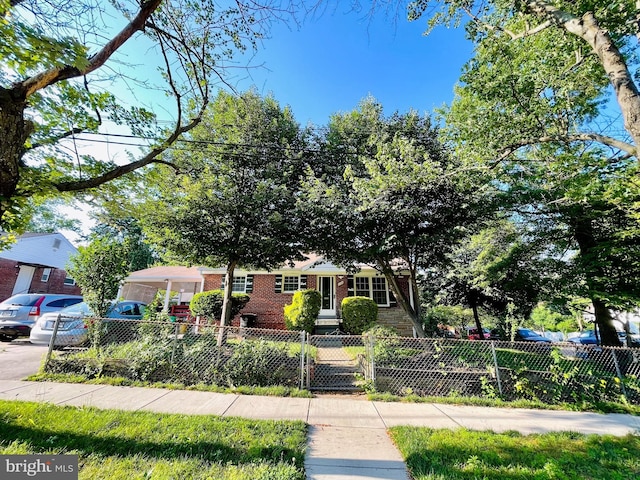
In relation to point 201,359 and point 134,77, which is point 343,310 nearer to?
Answer: point 201,359

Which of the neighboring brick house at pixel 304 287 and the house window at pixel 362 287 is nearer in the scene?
the neighboring brick house at pixel 304 287

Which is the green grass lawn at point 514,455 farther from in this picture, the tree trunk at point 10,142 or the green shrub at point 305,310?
the green shrub at point 305,310

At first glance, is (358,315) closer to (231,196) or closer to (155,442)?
(231,196)

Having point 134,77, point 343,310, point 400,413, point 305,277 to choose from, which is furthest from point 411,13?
point 305,277

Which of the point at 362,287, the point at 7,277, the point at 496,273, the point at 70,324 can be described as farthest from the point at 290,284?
the point at 7,277

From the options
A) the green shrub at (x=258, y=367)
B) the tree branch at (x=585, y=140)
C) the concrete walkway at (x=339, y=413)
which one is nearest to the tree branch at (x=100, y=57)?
the concrete walkway at (x=339, y=413)

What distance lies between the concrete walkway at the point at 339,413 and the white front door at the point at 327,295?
857cm

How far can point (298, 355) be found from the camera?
6.76m

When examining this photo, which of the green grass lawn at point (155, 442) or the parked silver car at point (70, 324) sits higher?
the parked silver car at point (70, 324)

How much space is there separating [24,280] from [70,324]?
18.4 m

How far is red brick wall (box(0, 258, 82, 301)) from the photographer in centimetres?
1768

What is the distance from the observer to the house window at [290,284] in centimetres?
1443

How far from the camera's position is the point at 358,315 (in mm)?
10953

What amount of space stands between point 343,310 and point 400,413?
6.36 meters
